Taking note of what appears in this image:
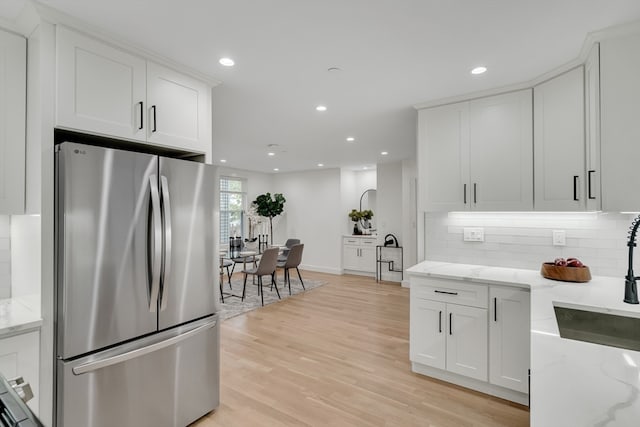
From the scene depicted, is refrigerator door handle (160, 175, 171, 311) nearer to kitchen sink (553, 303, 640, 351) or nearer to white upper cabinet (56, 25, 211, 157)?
white upper cabinet (56, 25, 211, 157)

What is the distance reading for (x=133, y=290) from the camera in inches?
70.3

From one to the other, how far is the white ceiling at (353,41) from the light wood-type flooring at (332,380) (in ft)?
8.39

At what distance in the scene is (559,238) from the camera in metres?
2.63

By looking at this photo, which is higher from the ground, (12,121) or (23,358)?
(12,121)

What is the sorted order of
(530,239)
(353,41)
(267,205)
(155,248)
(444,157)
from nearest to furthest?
(155,248) < (353,41) < (530,239) < (444,157) < (267,205)

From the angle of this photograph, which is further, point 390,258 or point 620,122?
point 390,258

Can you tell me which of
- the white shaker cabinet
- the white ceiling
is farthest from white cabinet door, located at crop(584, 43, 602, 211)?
the white shaker cabinet

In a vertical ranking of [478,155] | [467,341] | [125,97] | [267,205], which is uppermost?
[125,97]

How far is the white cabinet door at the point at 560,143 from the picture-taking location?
7.50 feet

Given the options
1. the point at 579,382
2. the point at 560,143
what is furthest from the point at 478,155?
the point at 579,382

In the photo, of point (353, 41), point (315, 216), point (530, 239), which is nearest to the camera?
point (353, 41)

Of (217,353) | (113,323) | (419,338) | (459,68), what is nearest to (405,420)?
(419,338)

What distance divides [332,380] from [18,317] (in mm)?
2220

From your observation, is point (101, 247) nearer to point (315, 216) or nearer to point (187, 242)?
point (187, 242)
